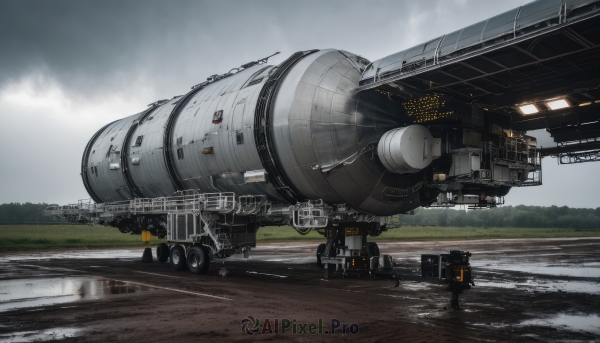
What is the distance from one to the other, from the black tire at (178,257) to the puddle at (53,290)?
163 inches

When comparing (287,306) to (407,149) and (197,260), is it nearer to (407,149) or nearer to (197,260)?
(407,149)

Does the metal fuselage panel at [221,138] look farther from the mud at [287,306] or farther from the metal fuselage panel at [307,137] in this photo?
the mud at [287,306]

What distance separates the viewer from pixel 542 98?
18375 millimetres

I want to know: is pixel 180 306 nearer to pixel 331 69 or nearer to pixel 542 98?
pixel 331 69

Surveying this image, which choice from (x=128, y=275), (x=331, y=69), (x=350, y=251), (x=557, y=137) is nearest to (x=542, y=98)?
(x=557, y=137)

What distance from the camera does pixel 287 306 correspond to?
1354 cm

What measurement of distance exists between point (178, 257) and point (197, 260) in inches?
72.5

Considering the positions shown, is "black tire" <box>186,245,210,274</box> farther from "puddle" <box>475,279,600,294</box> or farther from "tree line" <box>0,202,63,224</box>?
"tree line" <box>0,202,63,224</box>

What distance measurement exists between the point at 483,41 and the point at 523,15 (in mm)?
1273

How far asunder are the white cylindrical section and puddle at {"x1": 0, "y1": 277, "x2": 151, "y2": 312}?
9.83 metres

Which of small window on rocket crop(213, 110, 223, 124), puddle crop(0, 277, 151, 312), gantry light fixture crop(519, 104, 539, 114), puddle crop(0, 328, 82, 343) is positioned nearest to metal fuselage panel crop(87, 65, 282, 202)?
small window on rocket crop(213, 110, 223, 124)

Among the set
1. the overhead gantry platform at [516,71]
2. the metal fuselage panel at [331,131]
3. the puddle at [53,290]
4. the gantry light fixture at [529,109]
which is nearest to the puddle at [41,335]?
the puddle at [53,290]

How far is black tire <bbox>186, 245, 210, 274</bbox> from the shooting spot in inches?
846

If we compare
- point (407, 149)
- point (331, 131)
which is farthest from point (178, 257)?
point (407, 149)
